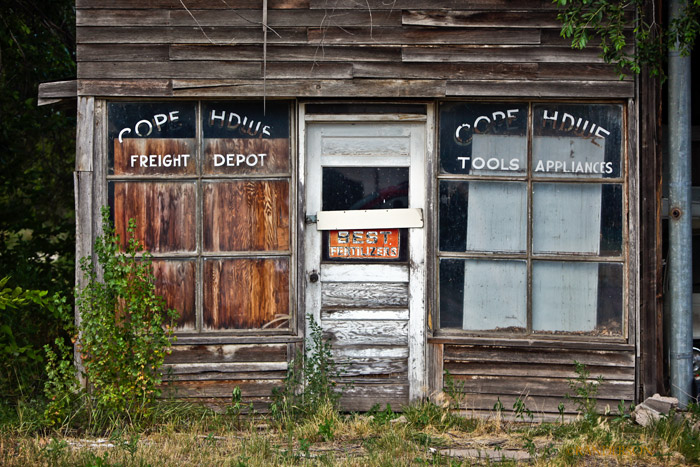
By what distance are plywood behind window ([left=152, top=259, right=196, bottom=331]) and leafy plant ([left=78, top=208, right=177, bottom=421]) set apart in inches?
8.8

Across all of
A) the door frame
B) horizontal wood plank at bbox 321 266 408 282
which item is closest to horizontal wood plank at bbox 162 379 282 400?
the door frame

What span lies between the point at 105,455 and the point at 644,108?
4727 mm

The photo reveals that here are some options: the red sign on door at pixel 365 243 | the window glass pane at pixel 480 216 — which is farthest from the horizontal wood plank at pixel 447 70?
the red sign on door at pixel 365 243

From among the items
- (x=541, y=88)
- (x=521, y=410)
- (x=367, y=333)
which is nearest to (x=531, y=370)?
(x=521, y=410)

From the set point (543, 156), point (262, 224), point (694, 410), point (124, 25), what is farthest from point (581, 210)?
point (124, 25)

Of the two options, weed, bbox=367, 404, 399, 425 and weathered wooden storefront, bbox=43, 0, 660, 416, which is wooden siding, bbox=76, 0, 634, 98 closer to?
weathered wooden storefront, bbox=43, 0, 660, 416

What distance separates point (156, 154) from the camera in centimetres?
561

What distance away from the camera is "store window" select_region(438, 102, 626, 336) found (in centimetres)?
558

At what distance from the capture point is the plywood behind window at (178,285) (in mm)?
5617

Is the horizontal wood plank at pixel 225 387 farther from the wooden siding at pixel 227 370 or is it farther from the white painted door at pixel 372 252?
the white painted door at pixel 372 252

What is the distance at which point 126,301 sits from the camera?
17.6 feet

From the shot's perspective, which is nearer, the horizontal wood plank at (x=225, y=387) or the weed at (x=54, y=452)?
the weed at (x=54, y=452)

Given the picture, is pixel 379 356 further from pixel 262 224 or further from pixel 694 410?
pixel 694 410

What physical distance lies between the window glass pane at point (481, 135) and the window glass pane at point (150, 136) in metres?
2.08
